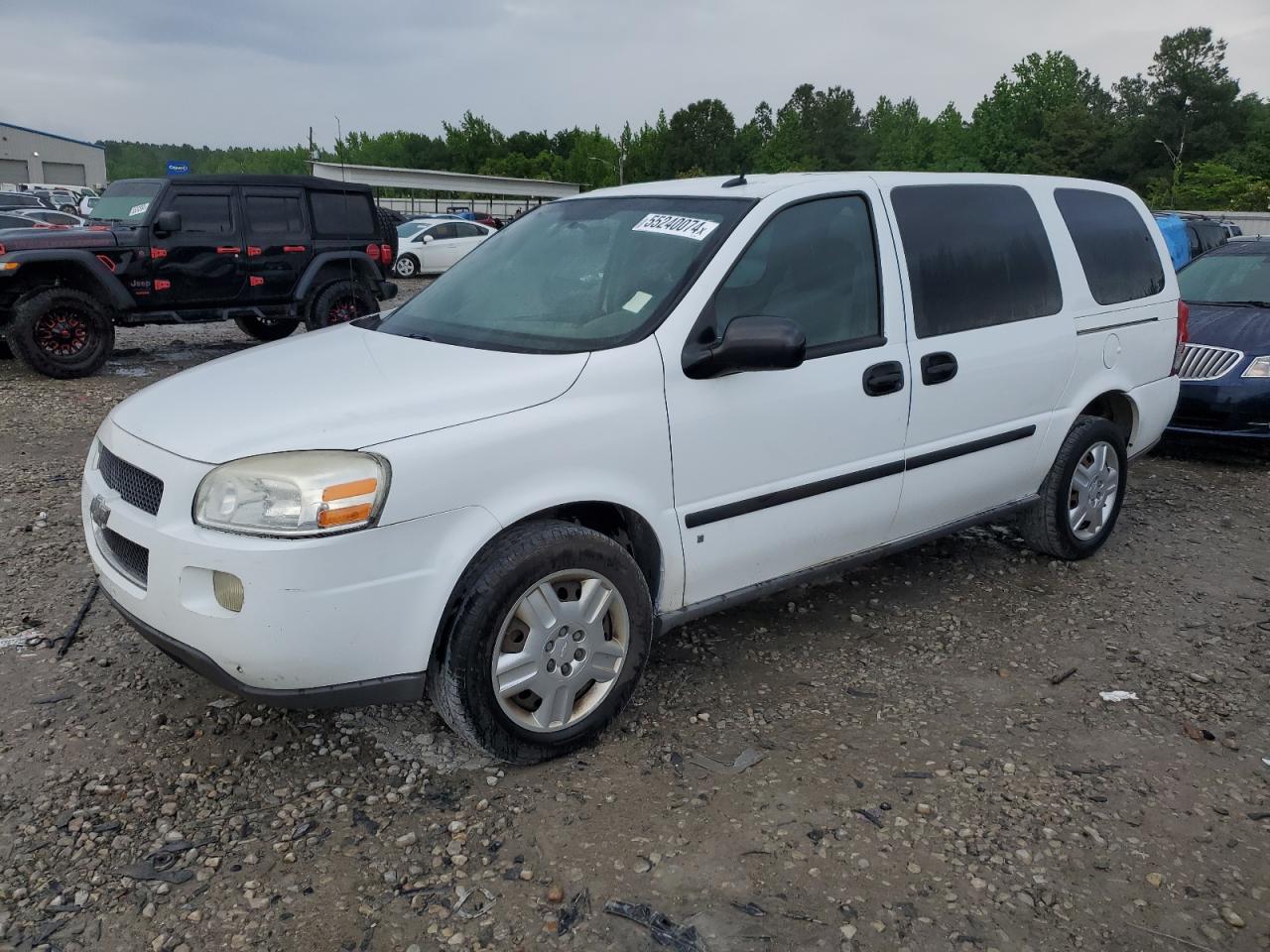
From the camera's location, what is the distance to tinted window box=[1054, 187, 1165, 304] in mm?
Result: 4645

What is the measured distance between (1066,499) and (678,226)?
2403mm

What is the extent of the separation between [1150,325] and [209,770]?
4.54 metres

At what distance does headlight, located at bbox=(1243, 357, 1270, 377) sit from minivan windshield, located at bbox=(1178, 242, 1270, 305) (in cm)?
104

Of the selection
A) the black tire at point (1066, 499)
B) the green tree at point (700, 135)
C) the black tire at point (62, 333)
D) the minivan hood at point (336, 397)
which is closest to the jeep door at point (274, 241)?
the black tire at point (62, 333)

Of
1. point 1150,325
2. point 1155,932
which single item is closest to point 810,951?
point 1155,932

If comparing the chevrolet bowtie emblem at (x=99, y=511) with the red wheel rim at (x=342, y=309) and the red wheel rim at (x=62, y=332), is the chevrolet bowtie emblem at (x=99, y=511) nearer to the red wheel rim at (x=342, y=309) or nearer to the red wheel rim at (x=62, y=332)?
the red wheel rim at (x=62, y=332)

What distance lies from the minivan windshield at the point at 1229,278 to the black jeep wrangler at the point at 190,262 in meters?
6.94

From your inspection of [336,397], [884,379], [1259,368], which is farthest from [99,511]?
[1259,368]

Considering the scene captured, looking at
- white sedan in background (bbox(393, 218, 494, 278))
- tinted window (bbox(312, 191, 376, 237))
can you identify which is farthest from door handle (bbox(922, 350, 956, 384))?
white sedan in background (bbox(393, 218, 494, 278))

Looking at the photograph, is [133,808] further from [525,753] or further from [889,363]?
[889,363]

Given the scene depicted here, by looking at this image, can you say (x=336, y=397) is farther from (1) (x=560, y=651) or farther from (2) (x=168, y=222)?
(2) (x=168, y=222)

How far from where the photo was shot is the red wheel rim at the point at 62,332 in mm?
9523

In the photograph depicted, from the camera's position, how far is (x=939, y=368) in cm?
385

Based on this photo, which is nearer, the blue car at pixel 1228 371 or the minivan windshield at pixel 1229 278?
the blue car at pixel 1228 371
